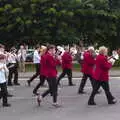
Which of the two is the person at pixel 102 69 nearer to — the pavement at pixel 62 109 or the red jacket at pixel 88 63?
the pavement at pixel 62 109

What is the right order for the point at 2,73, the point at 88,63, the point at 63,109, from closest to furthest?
the point at 63,109 < the point at 2,73 < the point at 88,63

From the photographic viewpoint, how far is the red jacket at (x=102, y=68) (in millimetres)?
13883

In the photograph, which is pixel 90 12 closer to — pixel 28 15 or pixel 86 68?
pixel 28 15

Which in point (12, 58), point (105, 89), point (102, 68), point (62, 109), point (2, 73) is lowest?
point (62, 109)

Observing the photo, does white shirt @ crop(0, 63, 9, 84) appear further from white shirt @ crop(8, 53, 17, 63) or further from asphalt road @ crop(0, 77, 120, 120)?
white shirt @ crop(8, 53, 17, 63)

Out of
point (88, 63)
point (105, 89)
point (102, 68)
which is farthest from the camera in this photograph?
point (88, 63)

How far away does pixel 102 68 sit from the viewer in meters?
14.0

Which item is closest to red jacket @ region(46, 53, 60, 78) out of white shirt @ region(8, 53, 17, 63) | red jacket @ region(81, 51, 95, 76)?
red jacket @ region(81, 51, 95, 76)

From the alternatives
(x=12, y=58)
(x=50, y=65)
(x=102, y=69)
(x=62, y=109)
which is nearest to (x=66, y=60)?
Answer: (x=12, y=58)

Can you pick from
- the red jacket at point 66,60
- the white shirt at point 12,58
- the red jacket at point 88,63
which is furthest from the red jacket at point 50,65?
the red jacket at point 66,60

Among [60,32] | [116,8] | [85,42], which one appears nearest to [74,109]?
[60,32]

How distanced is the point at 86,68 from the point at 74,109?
3426mm

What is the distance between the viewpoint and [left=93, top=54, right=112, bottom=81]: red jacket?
1388 cm

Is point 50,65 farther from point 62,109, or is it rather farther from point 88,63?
point 88,63
